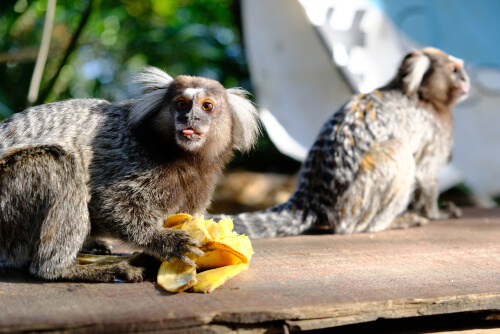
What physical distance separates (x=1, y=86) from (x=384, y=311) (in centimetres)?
639

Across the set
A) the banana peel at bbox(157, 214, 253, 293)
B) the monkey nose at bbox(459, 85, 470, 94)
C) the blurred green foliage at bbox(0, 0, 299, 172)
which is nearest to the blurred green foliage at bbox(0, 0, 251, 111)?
the blurred green foliage at bbox(0, 0, 299, 172)

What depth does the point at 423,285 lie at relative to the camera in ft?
10.0

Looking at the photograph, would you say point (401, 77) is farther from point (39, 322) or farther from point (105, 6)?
point (105, 6)

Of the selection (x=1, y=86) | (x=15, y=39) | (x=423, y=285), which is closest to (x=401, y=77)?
(x=423, y=285)

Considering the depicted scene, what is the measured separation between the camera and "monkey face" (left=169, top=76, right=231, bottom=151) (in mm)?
3205

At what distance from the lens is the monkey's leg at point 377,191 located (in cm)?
488

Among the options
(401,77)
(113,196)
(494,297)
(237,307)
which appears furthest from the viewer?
(401,77)

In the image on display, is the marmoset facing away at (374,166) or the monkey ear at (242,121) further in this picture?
the marmoset facing away at (374,166)

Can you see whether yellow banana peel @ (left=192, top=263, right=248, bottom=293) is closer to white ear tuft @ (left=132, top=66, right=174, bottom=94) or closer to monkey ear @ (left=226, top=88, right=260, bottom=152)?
monkey ear @ (left=226, top=88, right=260, bottom=152)

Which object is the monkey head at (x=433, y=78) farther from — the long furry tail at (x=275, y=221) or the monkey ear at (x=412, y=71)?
the long furry tail at (x=275, y=221)

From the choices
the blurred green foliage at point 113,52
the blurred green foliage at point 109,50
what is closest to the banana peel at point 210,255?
the blurred green foliage at point 113,52

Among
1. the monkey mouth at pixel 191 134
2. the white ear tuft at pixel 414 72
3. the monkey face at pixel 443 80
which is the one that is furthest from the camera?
the monkey face at pixel 443 80

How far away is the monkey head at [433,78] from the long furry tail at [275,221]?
5.52ft

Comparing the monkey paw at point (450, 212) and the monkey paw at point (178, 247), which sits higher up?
the monkey paw at point (178, 247)
